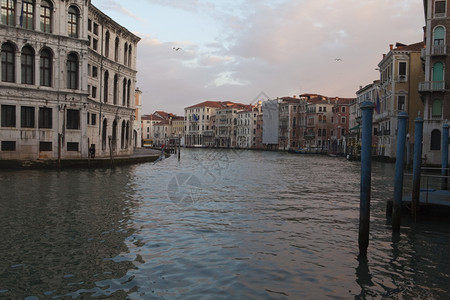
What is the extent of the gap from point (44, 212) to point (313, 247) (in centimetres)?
763

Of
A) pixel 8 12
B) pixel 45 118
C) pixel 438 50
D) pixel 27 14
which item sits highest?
pixel 438 50

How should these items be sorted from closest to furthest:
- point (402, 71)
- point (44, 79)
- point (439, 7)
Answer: point (44, 79)
point (439, 7)
point (402, 71)

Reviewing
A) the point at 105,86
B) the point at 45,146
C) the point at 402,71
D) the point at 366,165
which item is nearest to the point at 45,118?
the point at 45,146

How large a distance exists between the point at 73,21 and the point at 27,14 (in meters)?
3.16

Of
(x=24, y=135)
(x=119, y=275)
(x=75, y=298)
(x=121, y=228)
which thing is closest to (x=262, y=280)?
(x=119, y=275)

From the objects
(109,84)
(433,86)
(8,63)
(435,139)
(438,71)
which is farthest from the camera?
(109,84)

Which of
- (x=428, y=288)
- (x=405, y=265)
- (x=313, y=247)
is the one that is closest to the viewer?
(x=428, y=288)

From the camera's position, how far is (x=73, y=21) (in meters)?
29.1

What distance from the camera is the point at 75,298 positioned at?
6.06 meters

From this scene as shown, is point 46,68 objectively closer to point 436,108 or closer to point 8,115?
point 8,115

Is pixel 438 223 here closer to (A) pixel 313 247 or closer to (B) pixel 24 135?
(A) pixel 313 247

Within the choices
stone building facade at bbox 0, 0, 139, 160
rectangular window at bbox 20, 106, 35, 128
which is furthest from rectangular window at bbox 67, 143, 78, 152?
rectangular window at bbox 20, 106, 35, 128

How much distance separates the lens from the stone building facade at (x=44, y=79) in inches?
1027

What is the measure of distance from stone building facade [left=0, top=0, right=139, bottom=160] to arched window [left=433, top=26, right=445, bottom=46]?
26.9m
